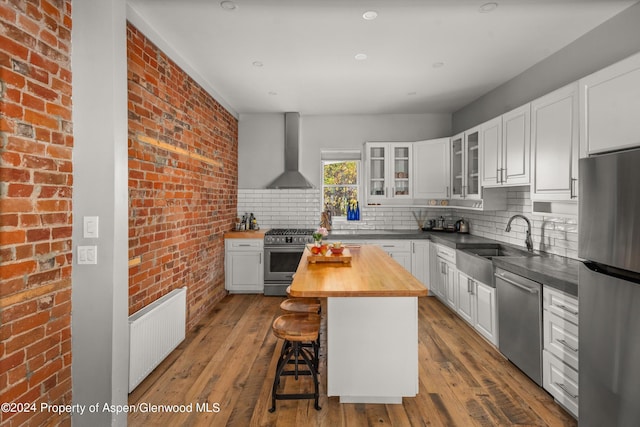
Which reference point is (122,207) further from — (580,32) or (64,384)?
(580,32)

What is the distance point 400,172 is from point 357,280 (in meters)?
3.35

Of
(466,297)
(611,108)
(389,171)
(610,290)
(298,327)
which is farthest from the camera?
(389,171)

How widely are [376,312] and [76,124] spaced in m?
2.19

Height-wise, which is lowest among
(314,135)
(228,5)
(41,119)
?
(41,119)

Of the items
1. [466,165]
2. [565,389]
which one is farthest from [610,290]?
[466,165]


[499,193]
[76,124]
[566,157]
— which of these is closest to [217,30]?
[76,124]

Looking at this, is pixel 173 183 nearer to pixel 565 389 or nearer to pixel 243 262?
pixel 243 262

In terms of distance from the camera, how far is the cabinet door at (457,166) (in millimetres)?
4684

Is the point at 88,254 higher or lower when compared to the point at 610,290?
higher

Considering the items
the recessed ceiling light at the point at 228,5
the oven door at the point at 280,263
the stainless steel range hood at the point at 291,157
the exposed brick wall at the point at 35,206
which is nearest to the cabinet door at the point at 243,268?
the oven door at the point at 280,263

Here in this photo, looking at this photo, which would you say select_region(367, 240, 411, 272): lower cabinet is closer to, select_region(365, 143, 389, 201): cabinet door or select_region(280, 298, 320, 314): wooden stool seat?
select_region(365, 143, 389, 201): cabinet door

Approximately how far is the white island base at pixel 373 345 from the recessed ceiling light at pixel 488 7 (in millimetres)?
2202

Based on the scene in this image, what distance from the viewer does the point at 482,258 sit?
11.1ft

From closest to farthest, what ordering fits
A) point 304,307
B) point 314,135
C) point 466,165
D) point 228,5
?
point 228,5
point 304,307
point 466,165
point 314,135
